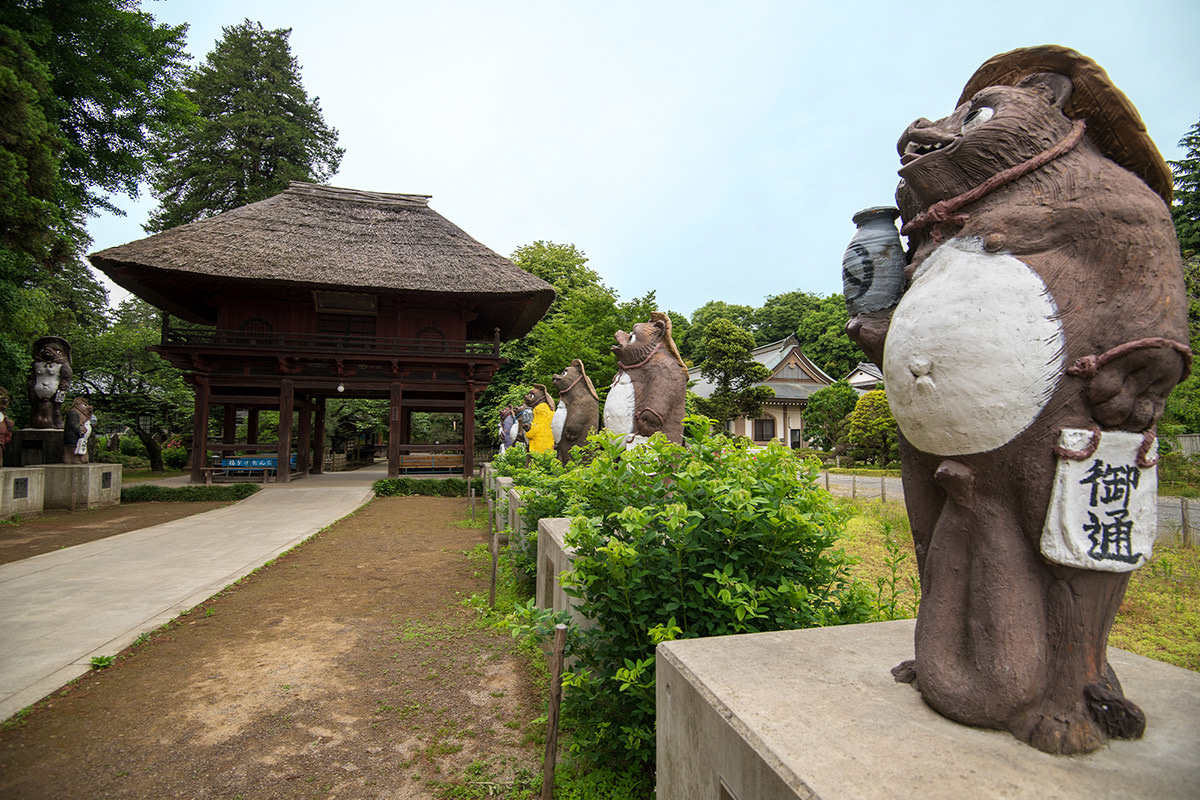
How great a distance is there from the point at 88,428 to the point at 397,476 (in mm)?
5898

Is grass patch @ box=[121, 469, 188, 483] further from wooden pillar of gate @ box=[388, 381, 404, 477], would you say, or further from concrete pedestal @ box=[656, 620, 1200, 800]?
concrete pedestal @ box=[656, 620, 1200, 800]

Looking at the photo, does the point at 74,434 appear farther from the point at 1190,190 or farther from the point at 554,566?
the point at 1190,190

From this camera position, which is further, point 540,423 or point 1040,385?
point 540,423

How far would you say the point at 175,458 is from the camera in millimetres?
21844

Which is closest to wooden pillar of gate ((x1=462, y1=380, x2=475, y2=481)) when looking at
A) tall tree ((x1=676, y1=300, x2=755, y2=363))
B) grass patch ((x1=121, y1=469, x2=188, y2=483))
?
grass patch ((x1=121, y1=469, x2=188, y2=483))

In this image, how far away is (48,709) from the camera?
10.6ft

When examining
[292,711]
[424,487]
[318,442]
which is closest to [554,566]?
[292,711]

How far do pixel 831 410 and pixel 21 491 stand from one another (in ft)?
69.7

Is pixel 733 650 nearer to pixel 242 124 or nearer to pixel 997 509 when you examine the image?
pixel 997 509

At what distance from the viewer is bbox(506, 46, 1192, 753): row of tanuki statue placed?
1.42 m

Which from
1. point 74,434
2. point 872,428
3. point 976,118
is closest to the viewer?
point 976,118

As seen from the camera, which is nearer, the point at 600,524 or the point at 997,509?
the point at 997,509

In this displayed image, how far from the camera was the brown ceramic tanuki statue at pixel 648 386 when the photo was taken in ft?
15.4

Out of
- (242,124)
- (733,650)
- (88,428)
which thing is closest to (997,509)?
(733,650)
